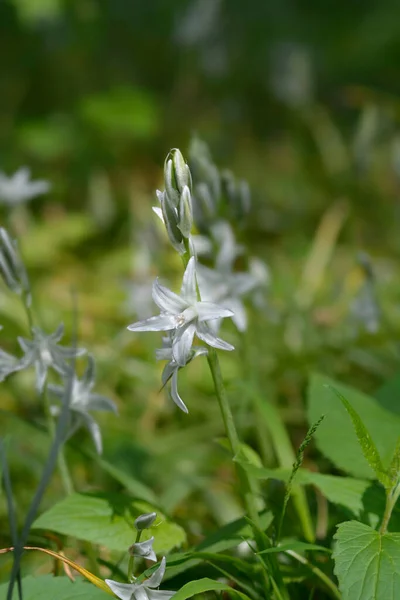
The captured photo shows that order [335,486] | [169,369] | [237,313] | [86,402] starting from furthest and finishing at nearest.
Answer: [237,313], [86,402], [335,486], [169,369]

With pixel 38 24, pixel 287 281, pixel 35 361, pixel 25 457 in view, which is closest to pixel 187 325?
pixel 35 361

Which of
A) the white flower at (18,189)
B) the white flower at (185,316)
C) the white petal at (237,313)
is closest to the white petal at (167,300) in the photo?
the white flower at (185,316)

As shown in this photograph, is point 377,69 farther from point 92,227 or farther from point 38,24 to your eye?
point 92,227

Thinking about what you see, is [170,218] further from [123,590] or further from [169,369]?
[123,590]

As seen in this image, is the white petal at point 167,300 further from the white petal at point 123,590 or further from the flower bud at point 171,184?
the white petal at point 123,590

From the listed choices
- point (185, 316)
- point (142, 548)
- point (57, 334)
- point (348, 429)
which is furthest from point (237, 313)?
point (142, 548)
